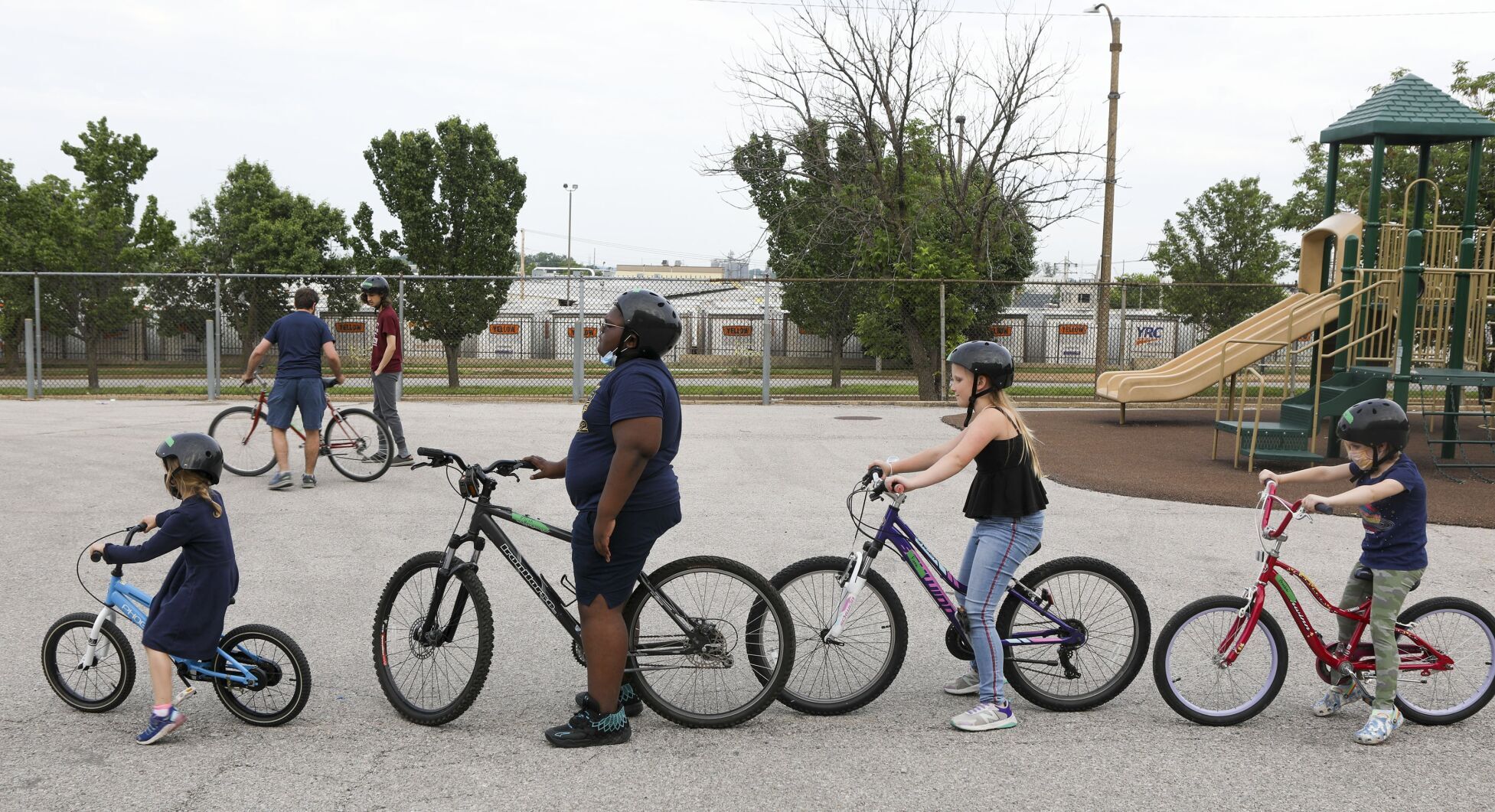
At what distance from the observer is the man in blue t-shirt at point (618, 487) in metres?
3.87

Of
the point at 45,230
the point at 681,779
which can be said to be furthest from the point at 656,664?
the point at 45,230

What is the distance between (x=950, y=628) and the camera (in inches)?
184

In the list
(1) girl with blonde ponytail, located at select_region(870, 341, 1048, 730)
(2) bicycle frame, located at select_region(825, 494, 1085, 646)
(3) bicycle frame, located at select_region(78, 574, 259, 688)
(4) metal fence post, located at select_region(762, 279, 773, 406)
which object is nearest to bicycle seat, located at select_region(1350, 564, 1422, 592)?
(2) bicycle frame, located at select_region(825, 494, 1085, 646)

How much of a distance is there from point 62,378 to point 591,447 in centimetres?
2155

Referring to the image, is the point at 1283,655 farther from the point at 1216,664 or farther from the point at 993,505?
the point at 993,505

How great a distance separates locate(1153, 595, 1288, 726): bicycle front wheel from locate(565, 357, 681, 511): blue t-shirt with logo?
211 centimetres

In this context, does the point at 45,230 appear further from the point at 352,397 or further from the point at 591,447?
the point at 591,447

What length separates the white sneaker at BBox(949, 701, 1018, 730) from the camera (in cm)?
436

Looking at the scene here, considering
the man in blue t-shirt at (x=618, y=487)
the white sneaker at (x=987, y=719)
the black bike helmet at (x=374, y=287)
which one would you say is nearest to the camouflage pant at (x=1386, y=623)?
the white sneaker at (x=987, y=719)

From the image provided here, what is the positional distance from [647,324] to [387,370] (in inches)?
320

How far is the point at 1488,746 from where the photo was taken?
4.30 m

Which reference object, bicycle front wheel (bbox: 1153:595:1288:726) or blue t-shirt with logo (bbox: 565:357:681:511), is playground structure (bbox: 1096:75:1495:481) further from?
blue t-shirt with logo (bbox: 565:357:681:511)

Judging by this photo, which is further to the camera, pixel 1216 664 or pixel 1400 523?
pixel 1216 664

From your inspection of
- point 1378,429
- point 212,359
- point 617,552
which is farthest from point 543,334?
point 1378,429
